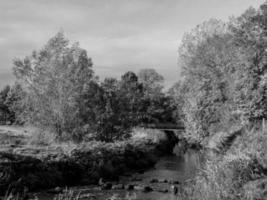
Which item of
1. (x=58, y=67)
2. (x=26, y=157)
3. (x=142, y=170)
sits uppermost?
(x=58, y=67)

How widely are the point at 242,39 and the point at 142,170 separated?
14216 millimetres

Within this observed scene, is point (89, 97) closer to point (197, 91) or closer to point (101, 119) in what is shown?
point (101, 119)

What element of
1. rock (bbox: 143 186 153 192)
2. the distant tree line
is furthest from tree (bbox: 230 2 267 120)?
the distant tree line

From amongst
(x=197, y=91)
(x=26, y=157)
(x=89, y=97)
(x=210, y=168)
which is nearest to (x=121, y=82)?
(x=89, y=97)

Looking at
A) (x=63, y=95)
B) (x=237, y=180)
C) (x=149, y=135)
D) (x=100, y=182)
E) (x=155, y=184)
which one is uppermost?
(x=63, y=95)

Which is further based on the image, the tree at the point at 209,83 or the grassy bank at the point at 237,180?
the tree at the point at 209,83

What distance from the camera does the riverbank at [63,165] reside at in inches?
818

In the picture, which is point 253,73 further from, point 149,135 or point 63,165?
point 149,135

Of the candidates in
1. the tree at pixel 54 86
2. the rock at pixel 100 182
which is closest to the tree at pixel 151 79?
the tree at pixel 54 86

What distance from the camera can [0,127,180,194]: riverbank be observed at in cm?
2078

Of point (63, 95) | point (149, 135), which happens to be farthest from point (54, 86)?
point (149, 135)

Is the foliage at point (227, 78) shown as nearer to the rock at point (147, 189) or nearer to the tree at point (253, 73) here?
the tree at point (253, 73)

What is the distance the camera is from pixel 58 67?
1404 inches

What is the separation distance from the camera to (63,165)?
79.0ft
